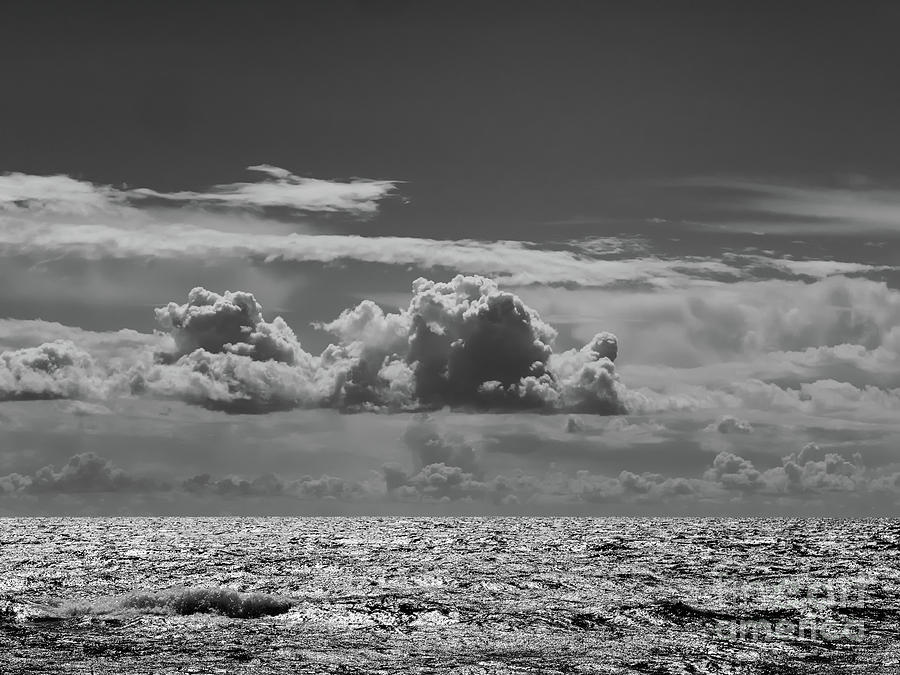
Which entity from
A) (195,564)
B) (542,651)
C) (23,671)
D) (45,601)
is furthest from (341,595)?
(195,564)

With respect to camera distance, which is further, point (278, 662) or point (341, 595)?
point (341, 595)

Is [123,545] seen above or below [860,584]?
below

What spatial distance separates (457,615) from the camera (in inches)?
1439

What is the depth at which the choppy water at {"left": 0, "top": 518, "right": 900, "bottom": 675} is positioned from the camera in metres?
27.8

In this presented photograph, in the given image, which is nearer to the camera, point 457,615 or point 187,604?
point 457,615

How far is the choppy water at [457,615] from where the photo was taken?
2778cm

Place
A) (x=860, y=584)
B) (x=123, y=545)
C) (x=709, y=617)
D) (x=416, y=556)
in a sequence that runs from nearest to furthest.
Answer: (x=709, y=617), (x=860, y=584), (x=416, y=556), (x=123, y=545)

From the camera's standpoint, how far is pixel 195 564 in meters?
62.7

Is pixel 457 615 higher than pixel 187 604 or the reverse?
higher

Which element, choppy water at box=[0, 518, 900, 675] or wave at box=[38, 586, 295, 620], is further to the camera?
wave at box=[38, 586, 295, 620]

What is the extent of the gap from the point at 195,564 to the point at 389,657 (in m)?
37.6

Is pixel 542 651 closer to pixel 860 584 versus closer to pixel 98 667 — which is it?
pixel 98 667

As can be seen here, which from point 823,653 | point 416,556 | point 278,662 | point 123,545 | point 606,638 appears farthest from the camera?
point 123,545

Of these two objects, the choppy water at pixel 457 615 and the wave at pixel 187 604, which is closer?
the choppy water at pixel 457 615
